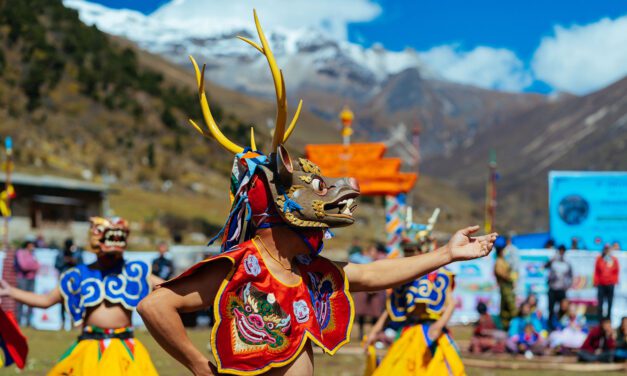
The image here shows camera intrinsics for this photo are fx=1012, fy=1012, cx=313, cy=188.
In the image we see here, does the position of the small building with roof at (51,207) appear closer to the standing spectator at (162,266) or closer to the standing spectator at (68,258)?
the standing spectator at (68,258)

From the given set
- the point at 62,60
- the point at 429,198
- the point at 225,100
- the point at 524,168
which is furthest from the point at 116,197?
the point at 524,168

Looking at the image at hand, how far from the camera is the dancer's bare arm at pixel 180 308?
14.6 feet

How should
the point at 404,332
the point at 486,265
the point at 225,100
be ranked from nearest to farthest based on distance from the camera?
1. the point at 404,332
2. the point at 486,265
3. the point at 225,100

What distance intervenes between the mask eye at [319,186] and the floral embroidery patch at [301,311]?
0.53 meters

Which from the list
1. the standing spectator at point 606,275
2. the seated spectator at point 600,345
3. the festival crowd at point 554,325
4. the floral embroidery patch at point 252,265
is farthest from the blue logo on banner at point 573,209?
the floral embroidery patch at point 252,265

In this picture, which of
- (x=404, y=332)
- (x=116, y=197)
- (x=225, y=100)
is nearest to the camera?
(x=404, y=332)

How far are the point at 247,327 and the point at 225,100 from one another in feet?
494

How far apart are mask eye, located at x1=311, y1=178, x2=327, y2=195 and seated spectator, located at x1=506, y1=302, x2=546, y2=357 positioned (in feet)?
34.8

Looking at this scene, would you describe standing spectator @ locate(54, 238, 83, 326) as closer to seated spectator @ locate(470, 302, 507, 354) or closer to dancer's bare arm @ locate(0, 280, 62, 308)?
seated spectator @ locate(470, 302, 507, 354)

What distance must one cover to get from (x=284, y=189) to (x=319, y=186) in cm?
17

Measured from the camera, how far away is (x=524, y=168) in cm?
17238

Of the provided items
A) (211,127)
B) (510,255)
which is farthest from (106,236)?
(510,255)

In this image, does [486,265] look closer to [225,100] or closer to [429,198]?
[429,198]

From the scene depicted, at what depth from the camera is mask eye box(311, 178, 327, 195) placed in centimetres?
483
